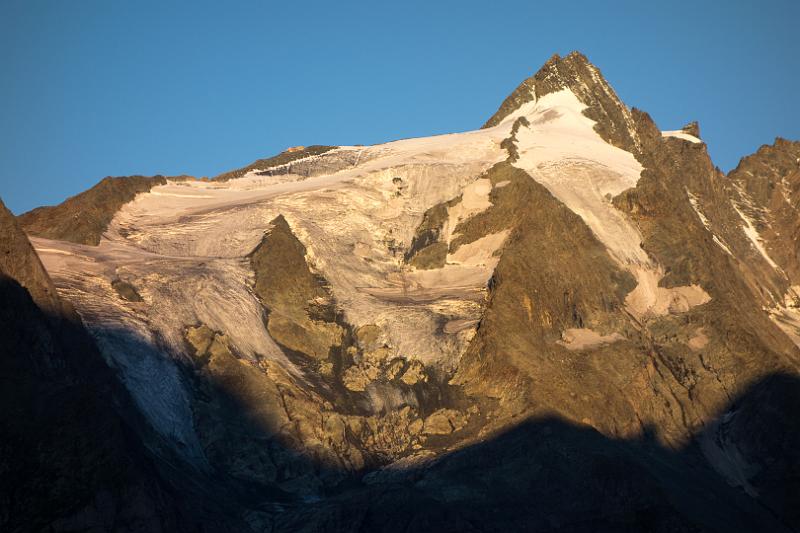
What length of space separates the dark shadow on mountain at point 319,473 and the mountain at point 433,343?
0.52 ft

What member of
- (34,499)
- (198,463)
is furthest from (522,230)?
(34,499)

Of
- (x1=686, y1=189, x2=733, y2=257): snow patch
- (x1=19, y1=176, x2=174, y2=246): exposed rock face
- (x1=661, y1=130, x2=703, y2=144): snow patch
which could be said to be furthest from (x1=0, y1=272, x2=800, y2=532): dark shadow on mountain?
(x1=661, y1=130, x2=703, y2=144): snow patch

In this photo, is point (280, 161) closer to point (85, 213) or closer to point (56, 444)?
point (85, 213)

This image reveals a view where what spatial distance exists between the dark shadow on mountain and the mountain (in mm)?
158

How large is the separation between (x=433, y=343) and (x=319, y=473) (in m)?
12.4

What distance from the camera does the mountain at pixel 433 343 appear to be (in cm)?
5834

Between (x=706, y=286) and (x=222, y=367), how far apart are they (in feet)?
105

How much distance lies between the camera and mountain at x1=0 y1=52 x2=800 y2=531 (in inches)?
2297

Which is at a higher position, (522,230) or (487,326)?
(522,230)

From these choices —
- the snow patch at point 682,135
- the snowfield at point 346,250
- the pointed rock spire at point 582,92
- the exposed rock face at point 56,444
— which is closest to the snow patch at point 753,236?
the snow patch at point 682,135

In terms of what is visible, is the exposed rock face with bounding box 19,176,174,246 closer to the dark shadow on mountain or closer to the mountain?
the mountain

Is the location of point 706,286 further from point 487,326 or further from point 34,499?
point 34,499

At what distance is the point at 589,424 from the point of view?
66375 millimetres

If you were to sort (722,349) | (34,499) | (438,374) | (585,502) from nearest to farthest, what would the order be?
1. (34,499)
2. (585,502)
3. (438,374)
4. (722,349)
